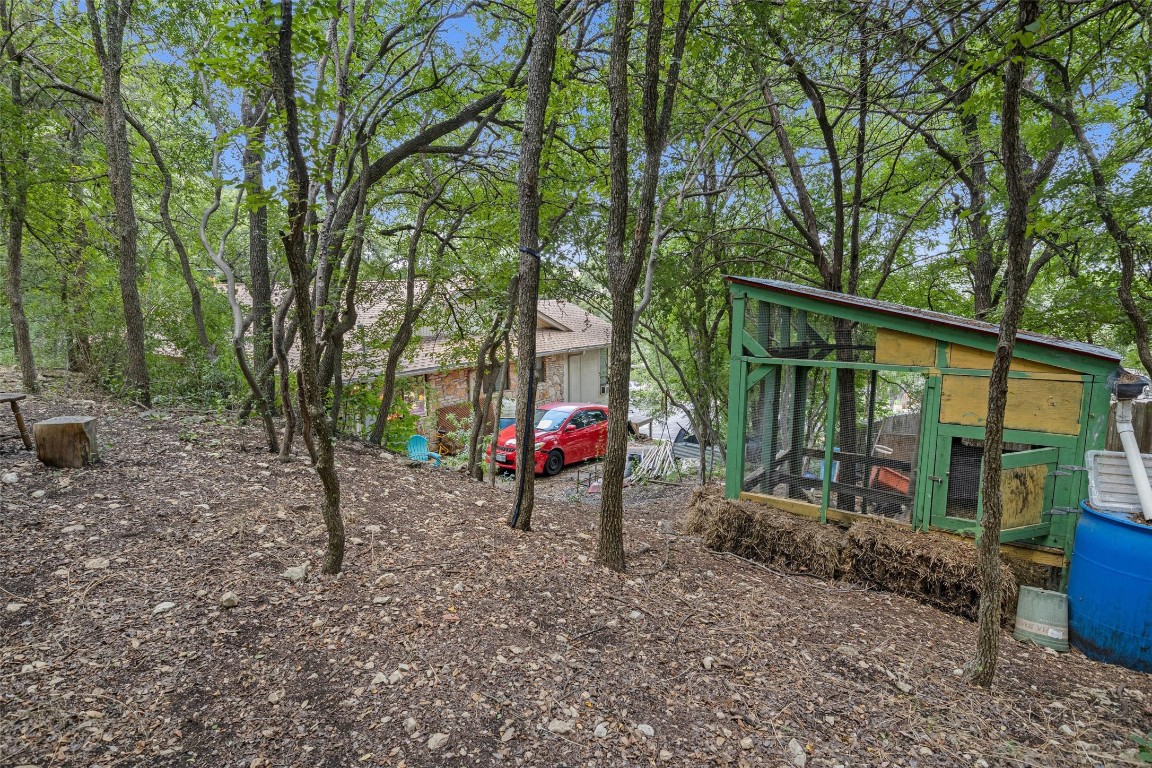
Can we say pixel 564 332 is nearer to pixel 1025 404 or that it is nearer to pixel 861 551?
pixel 861 551

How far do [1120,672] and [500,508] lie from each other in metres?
4.53

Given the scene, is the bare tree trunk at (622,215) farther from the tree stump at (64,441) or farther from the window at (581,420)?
the window at (581,420)

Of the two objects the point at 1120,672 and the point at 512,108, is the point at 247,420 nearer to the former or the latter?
the point at 512,108

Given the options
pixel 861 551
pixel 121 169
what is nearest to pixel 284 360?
pixel 121 169

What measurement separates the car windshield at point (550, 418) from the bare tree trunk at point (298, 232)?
786 cm

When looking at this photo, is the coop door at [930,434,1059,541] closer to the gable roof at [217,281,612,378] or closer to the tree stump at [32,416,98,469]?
the gable roof at [217,281,612,378]

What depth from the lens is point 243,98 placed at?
6137mm

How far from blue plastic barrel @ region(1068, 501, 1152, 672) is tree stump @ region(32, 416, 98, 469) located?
24.4 feet

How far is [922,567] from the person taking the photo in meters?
4.09

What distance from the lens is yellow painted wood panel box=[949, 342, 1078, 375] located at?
400 cm

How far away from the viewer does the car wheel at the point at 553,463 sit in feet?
35.4

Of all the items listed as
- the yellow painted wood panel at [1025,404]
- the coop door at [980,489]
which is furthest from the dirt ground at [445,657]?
the yellow painted wood panel at [1025,404]

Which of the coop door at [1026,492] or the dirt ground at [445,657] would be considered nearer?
the dirt ground at [445,657]

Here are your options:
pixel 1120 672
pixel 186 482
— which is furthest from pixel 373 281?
pixel 1120 672
